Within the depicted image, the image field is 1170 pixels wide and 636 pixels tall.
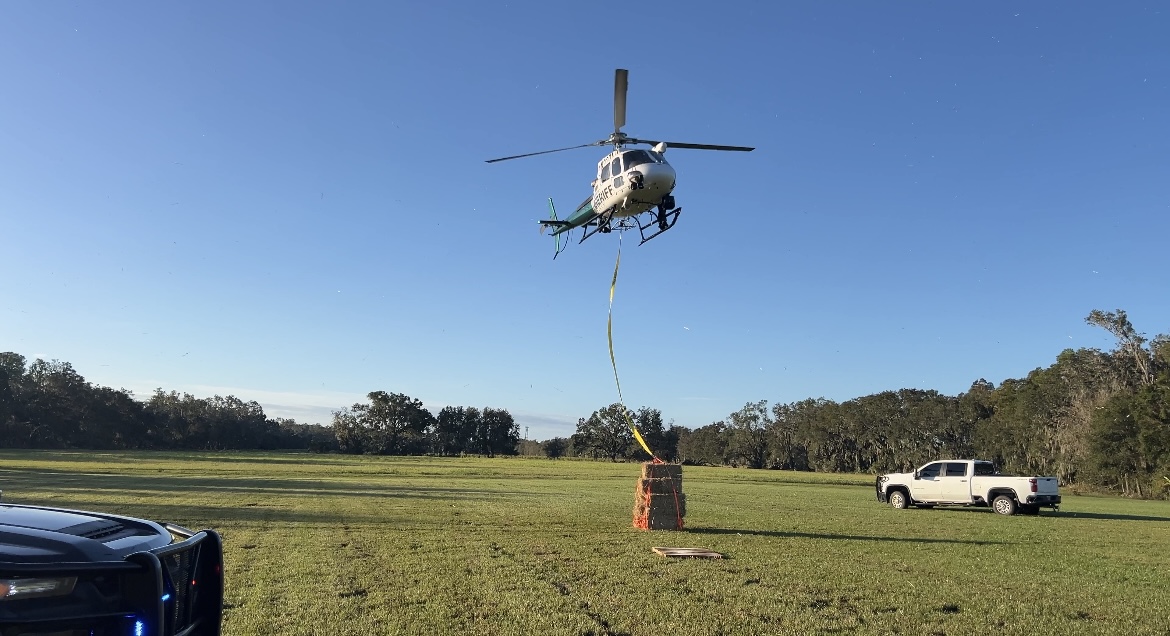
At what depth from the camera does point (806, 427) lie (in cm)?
12925

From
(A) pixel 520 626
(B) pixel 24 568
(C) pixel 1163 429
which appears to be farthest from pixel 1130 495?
(B) pixel 24 568

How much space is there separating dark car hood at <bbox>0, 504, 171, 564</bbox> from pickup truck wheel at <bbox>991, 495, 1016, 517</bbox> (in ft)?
83.9

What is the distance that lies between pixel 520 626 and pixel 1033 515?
22.7 m


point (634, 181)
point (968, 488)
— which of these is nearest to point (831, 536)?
point (634, 181)

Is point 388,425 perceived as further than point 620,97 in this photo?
Yes

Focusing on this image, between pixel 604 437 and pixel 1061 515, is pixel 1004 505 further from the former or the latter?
pixel 604 437

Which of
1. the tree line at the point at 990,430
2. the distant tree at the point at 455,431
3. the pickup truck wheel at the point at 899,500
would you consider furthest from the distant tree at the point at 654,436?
the pickup truck wheel at the point at 899,500

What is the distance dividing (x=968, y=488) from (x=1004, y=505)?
124 cm

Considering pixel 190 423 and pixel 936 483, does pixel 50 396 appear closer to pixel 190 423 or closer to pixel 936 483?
pixel 190 423

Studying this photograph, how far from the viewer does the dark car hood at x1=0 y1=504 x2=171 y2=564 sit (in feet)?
10.6

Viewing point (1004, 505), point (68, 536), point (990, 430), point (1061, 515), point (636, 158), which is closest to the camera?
point (68, 536)

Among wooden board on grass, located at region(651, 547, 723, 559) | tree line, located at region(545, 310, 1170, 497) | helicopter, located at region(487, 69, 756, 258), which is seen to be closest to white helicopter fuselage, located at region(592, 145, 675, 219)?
helicopter, located at region(487, 69, 756, 258)

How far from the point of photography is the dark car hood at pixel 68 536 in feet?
10.6

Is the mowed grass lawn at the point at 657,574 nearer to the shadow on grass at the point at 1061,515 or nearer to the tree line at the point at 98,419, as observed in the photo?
the shadow on grass at the point at 1061,515
